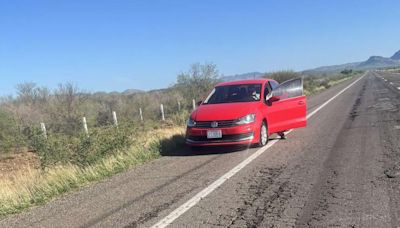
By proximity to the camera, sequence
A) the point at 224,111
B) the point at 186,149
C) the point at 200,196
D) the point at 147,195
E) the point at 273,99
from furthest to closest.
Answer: the point at 186,149
the point at 273,99
the point at 224,111
the point at 147,195
the point at 200,196

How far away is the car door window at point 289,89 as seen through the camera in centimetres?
1223

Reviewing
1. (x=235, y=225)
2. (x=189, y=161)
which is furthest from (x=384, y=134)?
(x=235, y=225)

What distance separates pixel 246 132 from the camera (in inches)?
412

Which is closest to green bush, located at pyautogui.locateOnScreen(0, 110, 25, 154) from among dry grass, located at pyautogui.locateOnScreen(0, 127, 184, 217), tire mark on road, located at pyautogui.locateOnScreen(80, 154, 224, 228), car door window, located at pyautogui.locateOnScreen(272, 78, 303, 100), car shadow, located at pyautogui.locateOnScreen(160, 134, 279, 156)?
car shadow, located at pyautogui.locateOnScreen(160, 134, 279, 156)

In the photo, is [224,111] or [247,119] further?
[224,111]

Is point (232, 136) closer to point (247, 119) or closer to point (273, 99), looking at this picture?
point (247, 119)

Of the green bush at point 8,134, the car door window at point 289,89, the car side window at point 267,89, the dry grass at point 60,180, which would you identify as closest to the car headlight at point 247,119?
the car side window at point 267,89

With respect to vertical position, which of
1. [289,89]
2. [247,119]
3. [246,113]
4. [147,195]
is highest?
[289,89]

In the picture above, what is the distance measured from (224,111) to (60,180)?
3.99 meters

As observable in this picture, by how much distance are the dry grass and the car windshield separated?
1.88 metres

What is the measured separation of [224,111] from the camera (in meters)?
10.8

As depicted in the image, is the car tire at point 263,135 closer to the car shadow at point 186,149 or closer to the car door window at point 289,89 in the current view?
the car shadow at point 186,149

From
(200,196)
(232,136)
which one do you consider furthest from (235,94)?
(200,196)

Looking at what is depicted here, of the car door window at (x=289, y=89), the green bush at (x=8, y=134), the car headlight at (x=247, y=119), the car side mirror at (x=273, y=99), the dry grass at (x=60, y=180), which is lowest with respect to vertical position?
the green bush at (x=8, y=134)
